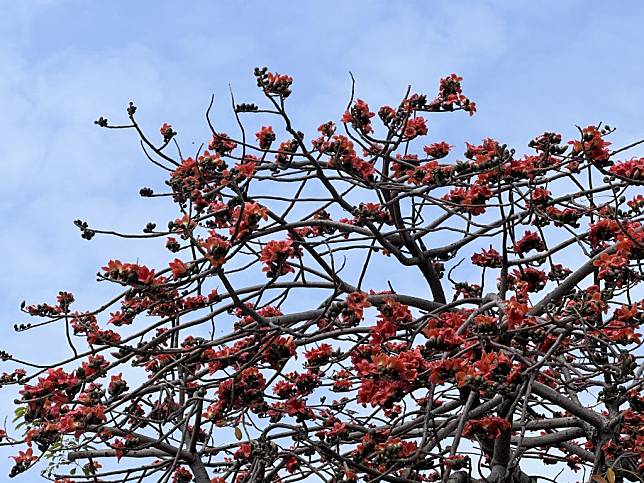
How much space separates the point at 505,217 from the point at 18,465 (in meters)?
2.58

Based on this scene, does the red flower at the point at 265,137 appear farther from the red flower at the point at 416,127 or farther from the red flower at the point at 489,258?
the red flower at the point at 489,258

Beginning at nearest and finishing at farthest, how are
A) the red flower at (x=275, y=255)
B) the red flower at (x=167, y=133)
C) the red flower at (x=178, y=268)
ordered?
the red flower at (x=275, y=255), the red flower at (x=178, y=268), the red flower at (x=167, y=133)

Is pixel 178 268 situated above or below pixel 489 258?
below

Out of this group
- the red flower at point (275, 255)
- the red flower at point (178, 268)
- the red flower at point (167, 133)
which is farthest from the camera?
the red flower at point (167, 133)

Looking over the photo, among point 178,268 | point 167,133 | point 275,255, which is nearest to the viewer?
point 275,255

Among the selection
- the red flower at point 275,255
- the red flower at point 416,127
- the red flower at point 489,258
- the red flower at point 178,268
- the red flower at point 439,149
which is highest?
the red flower at point 416,127

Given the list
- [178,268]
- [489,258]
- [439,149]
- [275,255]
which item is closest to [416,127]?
[439,149]

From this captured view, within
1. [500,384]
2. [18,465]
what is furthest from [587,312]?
[18,465]

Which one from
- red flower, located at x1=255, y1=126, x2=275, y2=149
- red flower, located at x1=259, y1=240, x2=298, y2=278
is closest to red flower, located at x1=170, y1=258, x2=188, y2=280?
red flower, located at x1=259, y1=240, x2=298, y2=278

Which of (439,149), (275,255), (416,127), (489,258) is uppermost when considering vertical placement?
(416,127)

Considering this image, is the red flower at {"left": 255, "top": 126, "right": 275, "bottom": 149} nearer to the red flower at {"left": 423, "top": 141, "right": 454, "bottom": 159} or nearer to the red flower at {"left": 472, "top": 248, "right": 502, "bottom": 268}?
the red flower at {"left": 423, "top": 141, "right": 454, "bottom": 159}

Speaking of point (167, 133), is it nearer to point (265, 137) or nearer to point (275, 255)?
point (265, 137)

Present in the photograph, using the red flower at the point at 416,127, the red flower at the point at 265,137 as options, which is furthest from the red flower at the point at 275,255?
the red flower at the point at 416,127

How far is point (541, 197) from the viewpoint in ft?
13.9
